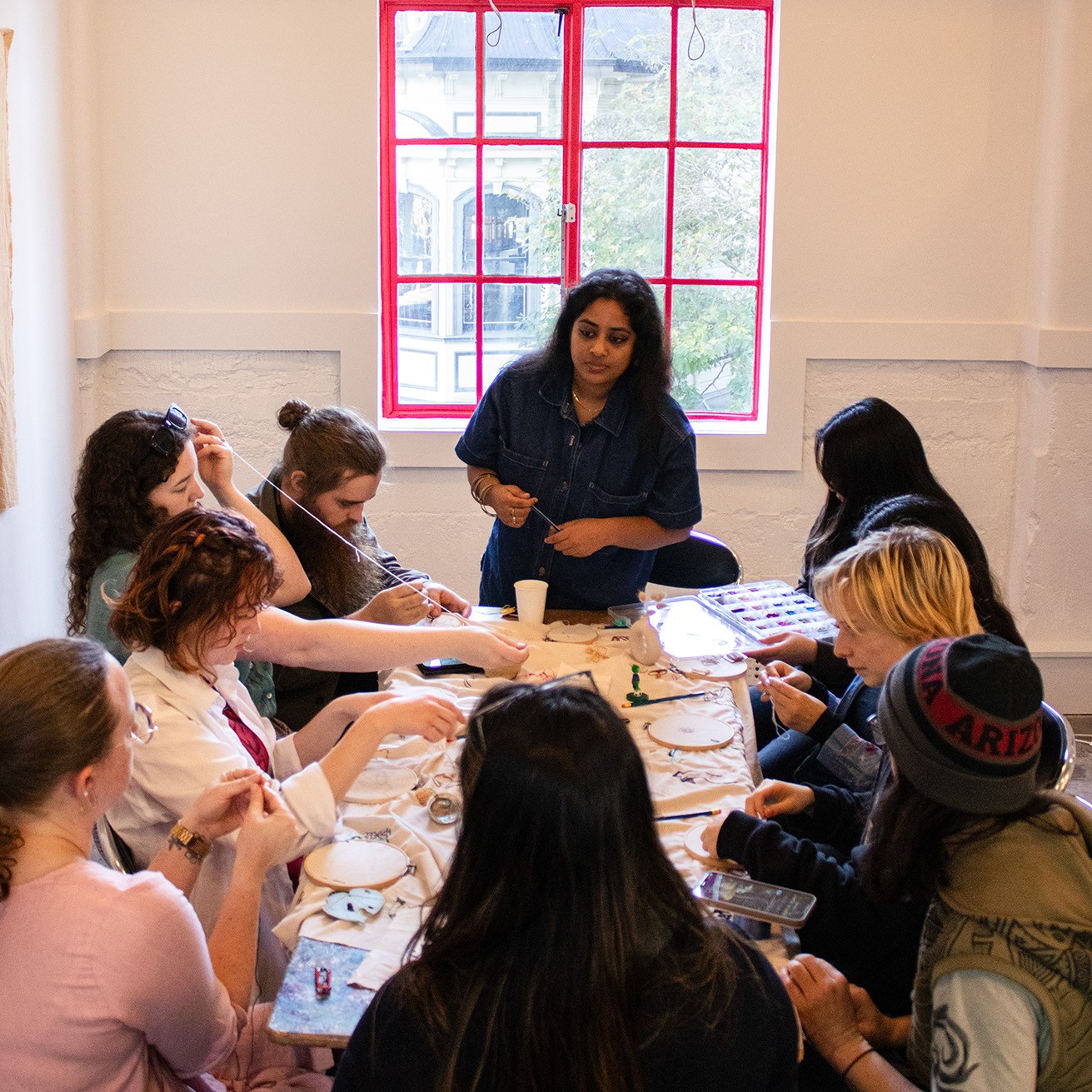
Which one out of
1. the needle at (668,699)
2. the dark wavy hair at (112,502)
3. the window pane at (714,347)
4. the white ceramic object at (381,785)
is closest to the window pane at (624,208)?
the window pane at (714,347)

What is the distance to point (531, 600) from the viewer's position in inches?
123

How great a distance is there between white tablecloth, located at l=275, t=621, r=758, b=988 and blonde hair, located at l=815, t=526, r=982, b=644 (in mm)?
437

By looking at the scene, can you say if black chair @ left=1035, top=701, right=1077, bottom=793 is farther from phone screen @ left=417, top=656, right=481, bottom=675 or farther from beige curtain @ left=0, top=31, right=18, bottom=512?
beige curtain @ left=0, top=31, right=18, bottom=512

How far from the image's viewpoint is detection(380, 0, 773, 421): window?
4797 millimetres

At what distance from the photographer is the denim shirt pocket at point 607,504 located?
11.1 ft

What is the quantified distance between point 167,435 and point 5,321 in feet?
4.20

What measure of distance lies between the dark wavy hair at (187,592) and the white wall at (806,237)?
278 centimetres

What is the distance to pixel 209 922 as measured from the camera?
2.00 metres

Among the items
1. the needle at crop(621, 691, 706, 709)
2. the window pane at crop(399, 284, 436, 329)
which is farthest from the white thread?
the window pane at crop(399, 284, 436, 329)

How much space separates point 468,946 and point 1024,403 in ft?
13.8

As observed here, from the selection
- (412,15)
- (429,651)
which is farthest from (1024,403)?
(429,651)

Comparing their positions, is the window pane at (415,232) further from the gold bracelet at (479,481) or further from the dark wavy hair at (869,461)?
the dark wavy hair at (869,461)

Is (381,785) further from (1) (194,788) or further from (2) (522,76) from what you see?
(2) (522,76)

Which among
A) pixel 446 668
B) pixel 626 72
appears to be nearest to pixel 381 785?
pixel 446 668
